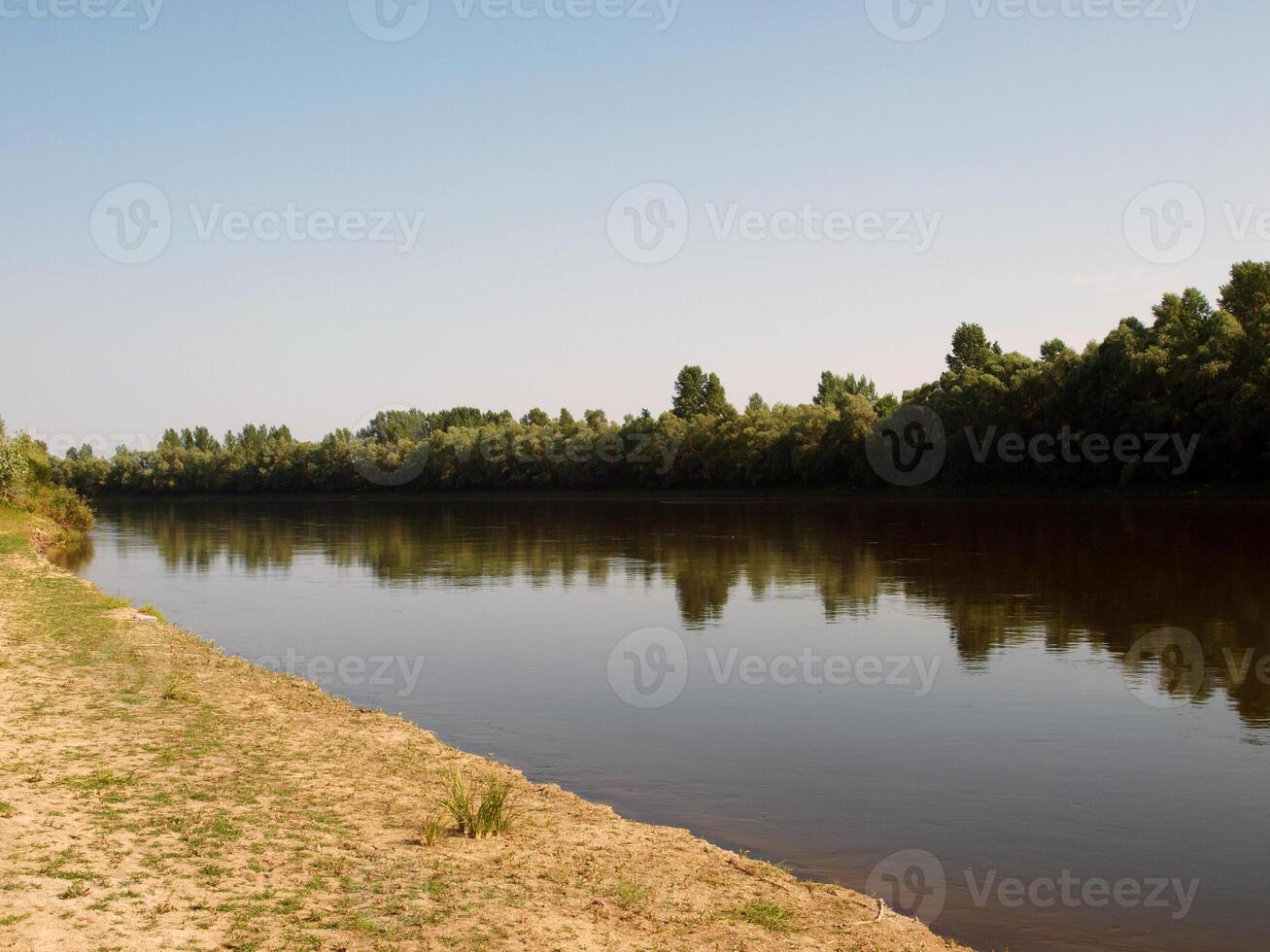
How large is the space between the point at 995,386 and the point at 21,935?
291 feet

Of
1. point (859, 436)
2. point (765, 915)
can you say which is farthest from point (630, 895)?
point (859, 436)

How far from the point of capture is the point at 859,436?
10119 centimetres

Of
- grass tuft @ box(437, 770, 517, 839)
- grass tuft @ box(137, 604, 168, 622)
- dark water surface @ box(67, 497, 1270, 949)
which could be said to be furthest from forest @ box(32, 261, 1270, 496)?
grass tuft @ box(437, 770, 517, 839)

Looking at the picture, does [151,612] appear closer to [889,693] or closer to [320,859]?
[889,693]

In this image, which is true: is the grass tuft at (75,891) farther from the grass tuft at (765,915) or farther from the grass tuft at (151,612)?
Result: the grass tuft at (151,612)

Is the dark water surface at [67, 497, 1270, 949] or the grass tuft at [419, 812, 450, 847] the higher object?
the grass tuft at [419, 812, 450, 847]

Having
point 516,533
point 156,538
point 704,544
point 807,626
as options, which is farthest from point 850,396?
point 807,626

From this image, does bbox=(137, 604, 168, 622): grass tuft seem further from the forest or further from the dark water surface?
the forest

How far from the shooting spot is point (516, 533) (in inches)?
2714

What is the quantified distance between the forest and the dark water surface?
22954mm

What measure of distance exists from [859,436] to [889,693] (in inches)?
3272

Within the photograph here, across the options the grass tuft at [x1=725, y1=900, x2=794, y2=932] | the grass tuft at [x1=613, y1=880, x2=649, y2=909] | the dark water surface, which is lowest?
the dark water surface

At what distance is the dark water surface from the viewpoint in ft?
37.6

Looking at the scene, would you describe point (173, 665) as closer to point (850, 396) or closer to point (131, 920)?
point (131, 920)
